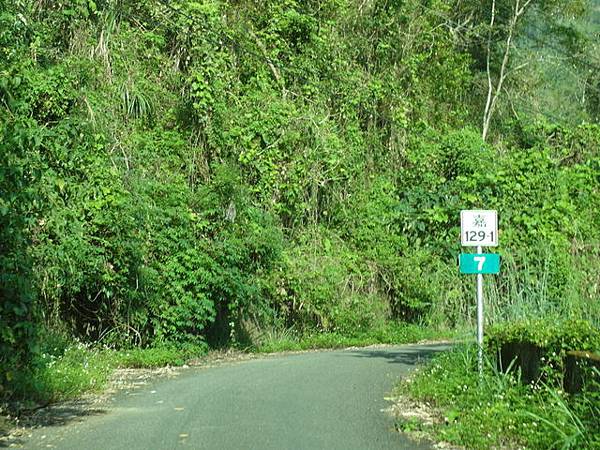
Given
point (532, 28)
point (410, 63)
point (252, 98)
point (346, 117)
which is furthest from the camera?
point (532, 28)

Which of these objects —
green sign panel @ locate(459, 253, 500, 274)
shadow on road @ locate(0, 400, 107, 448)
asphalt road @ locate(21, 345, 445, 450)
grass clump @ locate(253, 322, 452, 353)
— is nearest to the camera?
asphalt road @ locate(21, 345, 445, 450)

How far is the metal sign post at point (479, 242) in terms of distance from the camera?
44.2ft

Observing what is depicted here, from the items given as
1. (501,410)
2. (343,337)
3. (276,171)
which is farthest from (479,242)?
(276,171)

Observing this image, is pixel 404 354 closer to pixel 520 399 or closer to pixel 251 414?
pixel 251 414

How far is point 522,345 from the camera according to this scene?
40.1 ft

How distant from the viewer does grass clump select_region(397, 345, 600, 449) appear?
960 centimetres

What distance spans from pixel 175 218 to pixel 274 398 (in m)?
8.87

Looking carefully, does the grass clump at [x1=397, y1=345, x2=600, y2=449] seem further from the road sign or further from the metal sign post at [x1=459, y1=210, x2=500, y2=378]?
the road sign

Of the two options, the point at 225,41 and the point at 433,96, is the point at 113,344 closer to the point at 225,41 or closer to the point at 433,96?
the point at 225,41

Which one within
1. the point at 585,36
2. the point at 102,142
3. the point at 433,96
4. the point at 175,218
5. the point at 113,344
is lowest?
the point at 113,344

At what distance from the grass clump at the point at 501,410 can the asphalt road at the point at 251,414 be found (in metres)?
0.59

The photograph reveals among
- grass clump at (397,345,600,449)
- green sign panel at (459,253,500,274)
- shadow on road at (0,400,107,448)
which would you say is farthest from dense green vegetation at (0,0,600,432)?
grass clump at (397,345,600,449)

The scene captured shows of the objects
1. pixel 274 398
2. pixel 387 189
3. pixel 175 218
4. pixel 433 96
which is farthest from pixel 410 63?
pixel 274 398

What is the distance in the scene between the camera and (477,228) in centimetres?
1369
